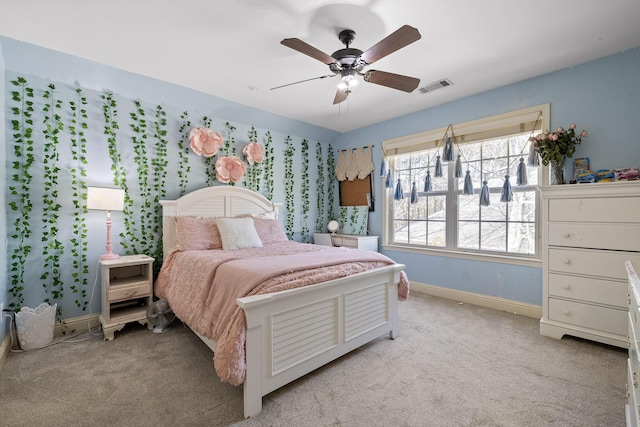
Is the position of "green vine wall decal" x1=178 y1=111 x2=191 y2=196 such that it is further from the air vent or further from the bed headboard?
the air vent

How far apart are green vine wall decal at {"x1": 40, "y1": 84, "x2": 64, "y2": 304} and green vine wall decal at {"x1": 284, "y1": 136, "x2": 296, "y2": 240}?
253cm

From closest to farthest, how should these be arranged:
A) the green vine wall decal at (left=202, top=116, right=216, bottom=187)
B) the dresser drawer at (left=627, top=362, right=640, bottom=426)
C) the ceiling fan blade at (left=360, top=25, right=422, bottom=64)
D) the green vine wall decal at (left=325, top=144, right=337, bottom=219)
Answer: the dresser drawer at (left=627, top=362, right=640, bottom=426)
the ceiling fan blade at (left=360, top=25, right=422, bottom=64)
the green vine wall decal at (left=202, top=116, right=216, bottom=187)
the green vine wall decal at (left=325, top=144, right=337, bottom=219)

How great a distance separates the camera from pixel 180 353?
7.37ft

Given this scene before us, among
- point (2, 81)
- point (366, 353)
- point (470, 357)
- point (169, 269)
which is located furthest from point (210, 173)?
point (470, 357)

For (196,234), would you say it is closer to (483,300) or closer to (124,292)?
(124,292)

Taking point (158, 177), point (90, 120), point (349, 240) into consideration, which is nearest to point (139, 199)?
point (158, 177)

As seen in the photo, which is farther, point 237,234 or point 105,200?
point 237,234

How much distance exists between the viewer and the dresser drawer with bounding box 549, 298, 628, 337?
2172 millimetres

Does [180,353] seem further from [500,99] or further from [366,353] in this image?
[500,99]

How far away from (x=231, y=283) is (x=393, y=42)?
6.03ft

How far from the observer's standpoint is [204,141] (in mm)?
3398

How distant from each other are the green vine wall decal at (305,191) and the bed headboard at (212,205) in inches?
22.4

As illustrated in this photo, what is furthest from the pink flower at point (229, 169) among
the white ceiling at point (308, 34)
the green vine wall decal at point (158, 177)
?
the white ceiling at point (308, 34)

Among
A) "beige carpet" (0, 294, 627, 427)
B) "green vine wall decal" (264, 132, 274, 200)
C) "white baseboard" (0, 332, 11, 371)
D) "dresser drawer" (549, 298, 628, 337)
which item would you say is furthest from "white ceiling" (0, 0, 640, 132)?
"beige carpet" (0, 294, 627, 427)
